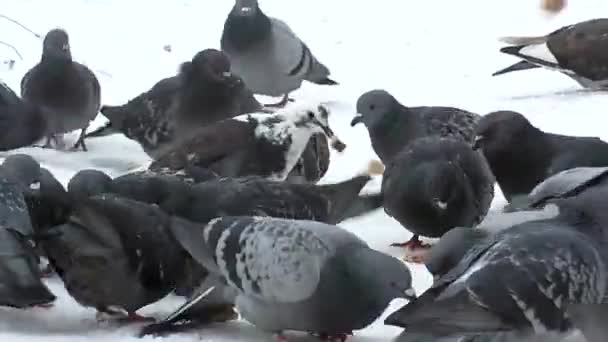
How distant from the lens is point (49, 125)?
26.1 feet

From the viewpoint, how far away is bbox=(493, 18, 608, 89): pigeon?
9.41 m

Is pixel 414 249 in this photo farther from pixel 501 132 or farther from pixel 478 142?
pixel 501 132

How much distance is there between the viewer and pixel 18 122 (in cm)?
770

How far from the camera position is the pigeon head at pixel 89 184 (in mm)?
5430

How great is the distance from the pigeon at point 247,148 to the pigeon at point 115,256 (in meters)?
1.43

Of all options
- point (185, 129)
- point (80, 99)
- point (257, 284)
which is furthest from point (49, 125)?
point (257, 284)

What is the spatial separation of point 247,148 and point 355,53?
4.69 metres

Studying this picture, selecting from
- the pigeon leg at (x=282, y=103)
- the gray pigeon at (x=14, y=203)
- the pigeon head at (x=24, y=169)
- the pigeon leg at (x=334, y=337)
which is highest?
the gray pigeon at (x=14, y=203)

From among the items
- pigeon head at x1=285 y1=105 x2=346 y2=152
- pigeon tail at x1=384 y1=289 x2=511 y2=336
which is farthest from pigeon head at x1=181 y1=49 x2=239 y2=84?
pigeon tail at x1=384 y1=289 x2=511 y2=336

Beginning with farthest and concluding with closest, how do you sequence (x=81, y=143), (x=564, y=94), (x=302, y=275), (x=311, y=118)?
(x=564, y=94) < (x=81, y=143) < (x=311, y=118) < (x=302, y=275)

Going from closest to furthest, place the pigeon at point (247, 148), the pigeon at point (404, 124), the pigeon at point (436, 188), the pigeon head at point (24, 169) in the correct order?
the pigeon head at point (24, 169), the pigeon at point (436, 188), the pigeon at point (247, 148), the pigeon at point (404, 124)

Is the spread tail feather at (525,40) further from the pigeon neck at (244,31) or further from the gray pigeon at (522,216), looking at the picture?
the gray pigeon at (522,216)

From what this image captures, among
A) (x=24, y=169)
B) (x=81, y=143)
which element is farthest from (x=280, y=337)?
(x=81, y=143)

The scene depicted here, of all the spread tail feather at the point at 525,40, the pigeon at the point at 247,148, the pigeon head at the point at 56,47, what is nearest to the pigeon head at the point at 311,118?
the pigeon at the point at 247,148
